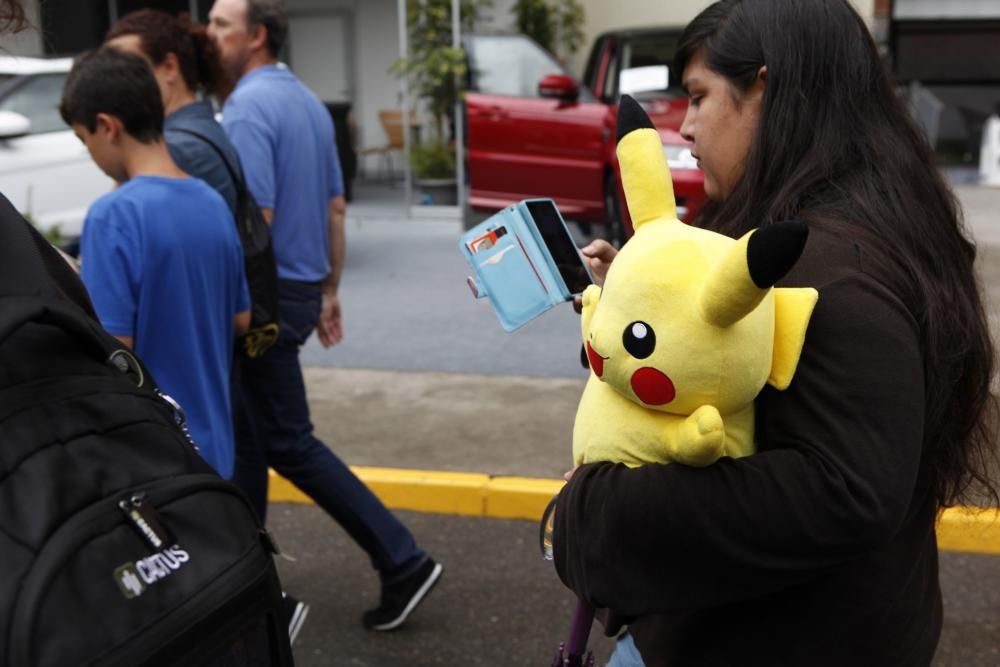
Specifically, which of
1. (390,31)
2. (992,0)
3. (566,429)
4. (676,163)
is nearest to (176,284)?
(566,429)

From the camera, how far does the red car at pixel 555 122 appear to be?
904cm

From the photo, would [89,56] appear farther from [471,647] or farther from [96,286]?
[471,647]

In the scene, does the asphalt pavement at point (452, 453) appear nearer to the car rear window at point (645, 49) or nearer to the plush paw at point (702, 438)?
the plush paw at point (702, 438)

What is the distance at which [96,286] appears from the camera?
2682mm

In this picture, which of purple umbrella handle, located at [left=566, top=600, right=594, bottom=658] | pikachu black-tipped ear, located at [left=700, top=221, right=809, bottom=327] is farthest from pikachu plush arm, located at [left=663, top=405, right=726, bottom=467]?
purple umbrella handle, located at [left=566, top=600, right=594, bottom=658]

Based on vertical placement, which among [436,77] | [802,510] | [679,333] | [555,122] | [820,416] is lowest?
[555,122]

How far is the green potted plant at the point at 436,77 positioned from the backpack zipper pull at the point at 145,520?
9.57m

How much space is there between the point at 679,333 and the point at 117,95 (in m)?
2.04

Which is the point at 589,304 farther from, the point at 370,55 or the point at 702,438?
the point at 370,55

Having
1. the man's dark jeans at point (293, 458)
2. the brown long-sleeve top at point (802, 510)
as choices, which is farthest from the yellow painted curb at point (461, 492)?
the brown long-sleeve top at point (802, 510)

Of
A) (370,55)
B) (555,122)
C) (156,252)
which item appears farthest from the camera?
(370,55)

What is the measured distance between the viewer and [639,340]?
4.56ft

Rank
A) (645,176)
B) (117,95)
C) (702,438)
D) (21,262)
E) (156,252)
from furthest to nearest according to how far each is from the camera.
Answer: (117,95), (156,252), (645,176), (702,438), (21,262)

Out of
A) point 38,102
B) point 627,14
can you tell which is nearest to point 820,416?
point 38,102
